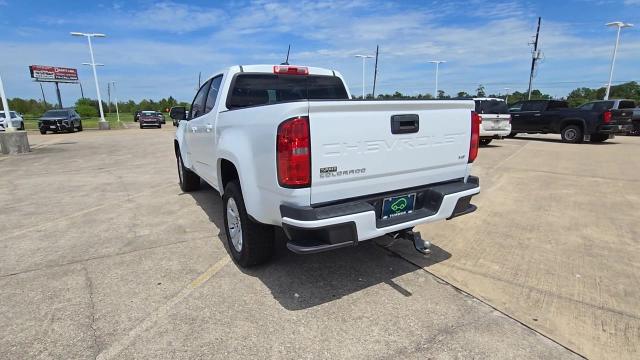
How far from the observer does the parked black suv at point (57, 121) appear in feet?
80.8

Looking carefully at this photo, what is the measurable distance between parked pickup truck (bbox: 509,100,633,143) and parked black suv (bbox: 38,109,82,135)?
28005mm

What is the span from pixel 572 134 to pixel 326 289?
1523 centimetres

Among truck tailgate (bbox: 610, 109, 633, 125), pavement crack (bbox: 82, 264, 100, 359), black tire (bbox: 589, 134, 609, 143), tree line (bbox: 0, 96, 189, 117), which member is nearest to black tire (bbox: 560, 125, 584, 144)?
black tire (bbox: 589, 134, 609, 143)

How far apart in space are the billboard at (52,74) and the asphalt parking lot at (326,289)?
6148 cm

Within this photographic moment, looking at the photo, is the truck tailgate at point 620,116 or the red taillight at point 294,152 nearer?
the red taillight at point 294,152

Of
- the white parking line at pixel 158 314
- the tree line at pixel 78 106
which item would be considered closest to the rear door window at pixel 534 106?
the white parking line at pixel 158 314

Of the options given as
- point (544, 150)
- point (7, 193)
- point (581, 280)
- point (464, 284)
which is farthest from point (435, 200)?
point (544, 150)

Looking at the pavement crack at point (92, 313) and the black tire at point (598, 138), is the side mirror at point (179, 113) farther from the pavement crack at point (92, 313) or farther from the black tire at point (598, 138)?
the black tire at point (598, 138)

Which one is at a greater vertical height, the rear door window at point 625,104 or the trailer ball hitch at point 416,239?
the rear door window at point 625,104

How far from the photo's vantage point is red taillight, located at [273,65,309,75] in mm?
4316

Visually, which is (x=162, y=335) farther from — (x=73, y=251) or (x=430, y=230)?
(x=430, y=230)

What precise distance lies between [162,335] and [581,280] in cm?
348

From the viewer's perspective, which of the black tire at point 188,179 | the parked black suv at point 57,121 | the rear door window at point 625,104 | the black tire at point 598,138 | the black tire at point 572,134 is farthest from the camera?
the parked black suv at point 57,121

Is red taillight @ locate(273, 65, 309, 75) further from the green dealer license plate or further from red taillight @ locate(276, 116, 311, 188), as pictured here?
the green dealer license plate
